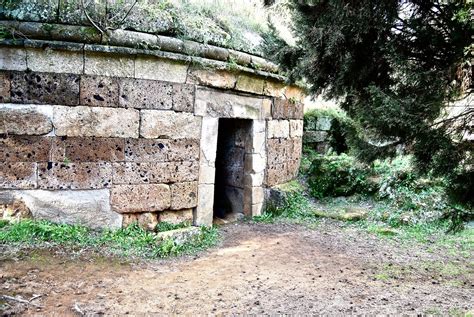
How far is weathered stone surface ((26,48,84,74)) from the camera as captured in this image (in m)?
5.06

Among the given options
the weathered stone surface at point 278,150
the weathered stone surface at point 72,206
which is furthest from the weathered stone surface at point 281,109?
the weathered stone surface at point 72,206

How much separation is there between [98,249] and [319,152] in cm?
621

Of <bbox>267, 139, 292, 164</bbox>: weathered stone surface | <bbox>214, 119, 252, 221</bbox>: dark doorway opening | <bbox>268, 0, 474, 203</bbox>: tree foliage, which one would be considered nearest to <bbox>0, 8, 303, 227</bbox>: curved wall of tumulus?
<bbox>214, 119, 252, 221</bbox>: dark doorway opening

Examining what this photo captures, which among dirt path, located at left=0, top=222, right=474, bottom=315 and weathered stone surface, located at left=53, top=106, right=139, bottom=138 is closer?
dirt path, located at left=0, top=222, right=474, bottom=315

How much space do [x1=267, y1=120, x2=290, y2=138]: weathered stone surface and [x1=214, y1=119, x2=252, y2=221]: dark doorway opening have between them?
1.49 ft

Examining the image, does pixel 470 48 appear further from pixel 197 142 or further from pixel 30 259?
pixel 30 259

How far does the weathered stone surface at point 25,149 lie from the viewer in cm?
504

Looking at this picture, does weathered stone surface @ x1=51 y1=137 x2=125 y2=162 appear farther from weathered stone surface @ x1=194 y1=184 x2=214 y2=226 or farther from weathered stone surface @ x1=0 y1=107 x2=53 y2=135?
Result: weathered stone surface @ x1=194 y1=184 x2=214 y2=226

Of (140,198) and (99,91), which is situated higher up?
(99,91)

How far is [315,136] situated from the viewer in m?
9.73

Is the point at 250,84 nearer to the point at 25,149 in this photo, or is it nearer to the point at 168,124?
the point at 168,124

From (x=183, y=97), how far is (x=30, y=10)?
2148 mm

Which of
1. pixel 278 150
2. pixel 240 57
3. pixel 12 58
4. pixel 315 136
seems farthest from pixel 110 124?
pixel 315 136

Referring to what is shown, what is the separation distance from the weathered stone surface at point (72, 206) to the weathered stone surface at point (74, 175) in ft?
0.26
